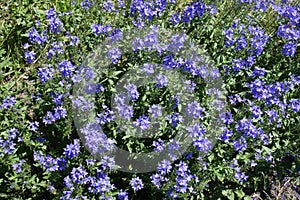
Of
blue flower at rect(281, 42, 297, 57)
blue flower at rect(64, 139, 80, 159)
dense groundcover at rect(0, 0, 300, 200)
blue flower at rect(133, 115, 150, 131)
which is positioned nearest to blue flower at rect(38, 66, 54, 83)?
dense groundcover at rect(0, 0, 300, 200)

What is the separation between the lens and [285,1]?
5.68 meters

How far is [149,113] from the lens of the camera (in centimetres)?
418

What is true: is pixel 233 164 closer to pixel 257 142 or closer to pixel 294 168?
pixel 257 142

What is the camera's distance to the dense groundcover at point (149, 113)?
3.99 metres

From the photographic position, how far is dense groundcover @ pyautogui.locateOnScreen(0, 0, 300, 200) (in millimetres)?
3992

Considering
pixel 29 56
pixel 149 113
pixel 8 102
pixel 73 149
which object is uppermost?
pixel 29 56

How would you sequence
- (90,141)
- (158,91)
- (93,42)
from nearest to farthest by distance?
(90,141) < (158,91) < (93,42)

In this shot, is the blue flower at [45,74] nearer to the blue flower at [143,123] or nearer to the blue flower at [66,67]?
the blue flower at [66,67]

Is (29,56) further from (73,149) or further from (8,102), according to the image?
(73,149)

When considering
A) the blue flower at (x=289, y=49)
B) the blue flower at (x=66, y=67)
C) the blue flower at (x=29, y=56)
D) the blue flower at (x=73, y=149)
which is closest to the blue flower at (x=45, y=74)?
the blue flower at (x=66, y=67)

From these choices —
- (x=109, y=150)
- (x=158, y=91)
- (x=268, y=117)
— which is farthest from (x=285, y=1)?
(x=109, y=150)

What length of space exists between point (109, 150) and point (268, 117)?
170 centimetres

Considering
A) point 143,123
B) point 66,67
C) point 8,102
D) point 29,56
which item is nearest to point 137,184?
point 143,123

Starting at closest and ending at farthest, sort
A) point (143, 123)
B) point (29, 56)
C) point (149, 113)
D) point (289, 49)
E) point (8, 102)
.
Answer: point (143, 123), point (8, 102), point (149, 113), point (29, 56), point (289, 49)
